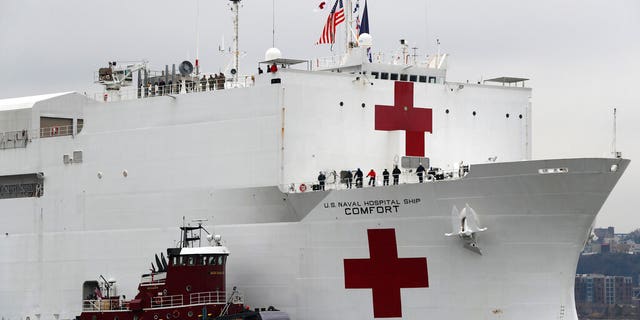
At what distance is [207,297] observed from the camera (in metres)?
33.2

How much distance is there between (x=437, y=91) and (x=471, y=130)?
1444 millimetres

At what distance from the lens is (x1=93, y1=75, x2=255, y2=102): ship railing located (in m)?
35.6

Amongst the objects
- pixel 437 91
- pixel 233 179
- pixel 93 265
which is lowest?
pixel 93 265

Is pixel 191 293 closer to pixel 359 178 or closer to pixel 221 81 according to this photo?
pixel 359 178

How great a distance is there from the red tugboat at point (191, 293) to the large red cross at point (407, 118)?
5106 millimetres

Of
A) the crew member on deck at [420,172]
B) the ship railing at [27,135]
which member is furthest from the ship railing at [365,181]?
the ship railing at [27,135]

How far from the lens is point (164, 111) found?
36.1 metres

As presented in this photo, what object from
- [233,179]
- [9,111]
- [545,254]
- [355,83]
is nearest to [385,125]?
[355,83]

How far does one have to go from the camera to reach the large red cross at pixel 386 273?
31.3 meters

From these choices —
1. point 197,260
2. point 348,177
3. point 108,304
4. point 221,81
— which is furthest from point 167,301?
point 221,81

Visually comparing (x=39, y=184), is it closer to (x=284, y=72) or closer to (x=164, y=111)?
(x=164, y=111)

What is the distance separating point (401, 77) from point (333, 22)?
7.50ft

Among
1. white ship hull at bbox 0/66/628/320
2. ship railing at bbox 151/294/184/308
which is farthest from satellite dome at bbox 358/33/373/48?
ship railing at bbox 151/294/184/308

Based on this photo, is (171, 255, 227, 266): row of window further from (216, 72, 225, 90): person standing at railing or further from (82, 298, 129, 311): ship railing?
(216, 72, 225, 90): person standing at railing
